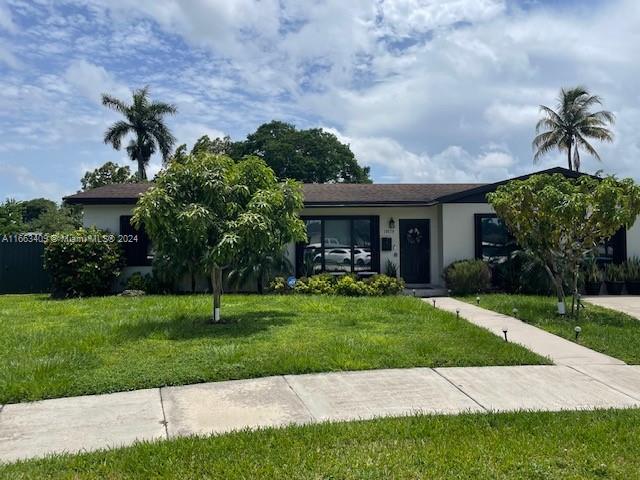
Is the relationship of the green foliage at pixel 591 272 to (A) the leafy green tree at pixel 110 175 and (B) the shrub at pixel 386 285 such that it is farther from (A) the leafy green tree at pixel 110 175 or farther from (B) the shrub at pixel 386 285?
(A) the leafy green tree at pixel 110 175

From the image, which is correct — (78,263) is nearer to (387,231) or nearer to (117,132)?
(387,231)

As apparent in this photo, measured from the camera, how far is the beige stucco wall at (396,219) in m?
15.8

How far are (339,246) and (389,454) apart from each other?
1204cm

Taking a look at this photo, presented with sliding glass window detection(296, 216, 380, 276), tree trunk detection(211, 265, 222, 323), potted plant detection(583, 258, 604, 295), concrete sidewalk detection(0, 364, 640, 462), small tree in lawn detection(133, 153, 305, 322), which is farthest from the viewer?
sliding glass window detection(296, 216, 380, 276)

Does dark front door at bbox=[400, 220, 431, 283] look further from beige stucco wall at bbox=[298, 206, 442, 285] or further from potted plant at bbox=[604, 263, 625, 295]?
potted plant at bbox=[604, 263, 625, 295]

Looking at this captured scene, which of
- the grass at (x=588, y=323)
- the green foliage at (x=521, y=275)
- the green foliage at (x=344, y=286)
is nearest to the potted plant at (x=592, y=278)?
the green foliage at (x=521, y=275)

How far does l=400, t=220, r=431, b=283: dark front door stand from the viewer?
16188 mm

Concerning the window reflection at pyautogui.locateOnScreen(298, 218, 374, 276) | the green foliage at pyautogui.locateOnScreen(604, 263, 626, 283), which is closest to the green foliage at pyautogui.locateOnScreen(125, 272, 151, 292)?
the window reflection at pyautogui.locateOnScreen(298, 218, 374, 276)

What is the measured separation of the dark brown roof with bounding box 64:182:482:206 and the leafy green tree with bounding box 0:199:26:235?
60.7 ft

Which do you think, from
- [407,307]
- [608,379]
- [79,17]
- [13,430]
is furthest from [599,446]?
[79,17]

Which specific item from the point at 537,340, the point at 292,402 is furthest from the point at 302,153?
the point at 292,402

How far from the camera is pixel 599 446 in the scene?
157 inches

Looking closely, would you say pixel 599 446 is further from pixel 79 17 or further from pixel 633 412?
pixel 79 17

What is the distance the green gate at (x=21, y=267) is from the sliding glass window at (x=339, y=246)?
7.60 metres
